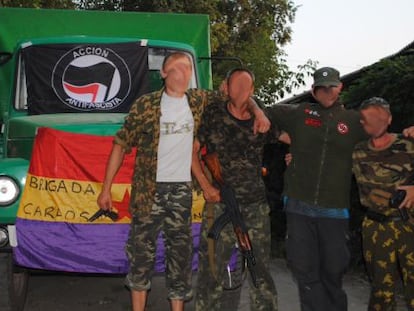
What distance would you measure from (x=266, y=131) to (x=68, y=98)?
8.32 feet

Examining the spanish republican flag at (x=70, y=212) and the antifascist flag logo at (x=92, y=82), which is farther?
the antifascist flag logo at (x=92, y=82)

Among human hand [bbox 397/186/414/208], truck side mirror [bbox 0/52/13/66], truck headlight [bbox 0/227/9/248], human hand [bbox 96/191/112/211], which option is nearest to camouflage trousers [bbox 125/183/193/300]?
human hand [bbox 96/191/112/211]

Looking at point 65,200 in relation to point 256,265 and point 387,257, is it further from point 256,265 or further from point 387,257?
point 387,257

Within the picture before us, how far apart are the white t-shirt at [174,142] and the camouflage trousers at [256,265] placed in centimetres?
38

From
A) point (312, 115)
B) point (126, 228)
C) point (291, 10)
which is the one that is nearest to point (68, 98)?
point (126, 228)

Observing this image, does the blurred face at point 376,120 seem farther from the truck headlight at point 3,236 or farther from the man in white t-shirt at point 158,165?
the truck headlight at point 3,236

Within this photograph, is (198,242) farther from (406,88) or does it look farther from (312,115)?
(406,88)

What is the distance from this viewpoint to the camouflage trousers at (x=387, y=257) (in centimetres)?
427

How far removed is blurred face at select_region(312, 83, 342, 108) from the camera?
4.36 meters

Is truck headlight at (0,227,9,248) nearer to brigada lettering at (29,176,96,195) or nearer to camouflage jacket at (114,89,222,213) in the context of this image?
brigada lettering at (29,176,96,195)

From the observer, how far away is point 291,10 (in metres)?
28.8

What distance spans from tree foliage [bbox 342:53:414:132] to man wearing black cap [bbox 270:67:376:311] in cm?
229

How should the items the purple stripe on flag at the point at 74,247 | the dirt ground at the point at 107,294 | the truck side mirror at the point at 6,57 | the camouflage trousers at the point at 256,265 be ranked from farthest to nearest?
the truck side mirror at the point at 6,57 < the dirt ground at the point at 107,294 < the purple stripe on flag at the point at 74,247 < the camouflage trousers at the point at 256,265

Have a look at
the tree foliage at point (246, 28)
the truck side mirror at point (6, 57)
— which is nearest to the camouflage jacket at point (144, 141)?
the truck side mirror at point (6, 57)
